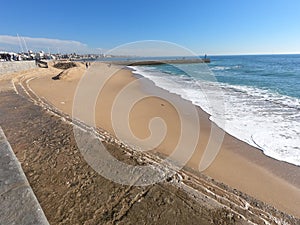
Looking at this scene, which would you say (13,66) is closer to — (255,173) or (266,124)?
(266,124)

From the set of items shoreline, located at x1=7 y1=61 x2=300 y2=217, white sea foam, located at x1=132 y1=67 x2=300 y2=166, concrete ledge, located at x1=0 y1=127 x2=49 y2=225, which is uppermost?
concrete ledge, located at x1=0 y1=127 x2=49 y2=225

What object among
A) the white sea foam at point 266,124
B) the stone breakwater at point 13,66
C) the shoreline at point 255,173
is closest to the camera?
the shoreline at point 255,173

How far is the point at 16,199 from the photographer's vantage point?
7.91 ft

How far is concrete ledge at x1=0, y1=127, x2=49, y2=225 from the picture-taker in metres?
2.13

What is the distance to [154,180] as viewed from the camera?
3.07 metres

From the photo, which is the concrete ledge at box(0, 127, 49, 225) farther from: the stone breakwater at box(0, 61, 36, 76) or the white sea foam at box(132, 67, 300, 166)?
the stone breakwater at box(0, 61, 36, 76)

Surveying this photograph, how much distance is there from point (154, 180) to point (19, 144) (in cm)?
342

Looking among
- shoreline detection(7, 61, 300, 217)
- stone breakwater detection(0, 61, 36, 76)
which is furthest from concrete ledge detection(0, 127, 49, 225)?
stone breakwater detection(0, 61, 36, 76)

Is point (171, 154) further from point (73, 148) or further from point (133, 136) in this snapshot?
point (73, 148)

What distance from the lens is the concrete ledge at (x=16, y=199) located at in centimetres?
213

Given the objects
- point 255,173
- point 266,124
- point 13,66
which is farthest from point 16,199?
point 13,66

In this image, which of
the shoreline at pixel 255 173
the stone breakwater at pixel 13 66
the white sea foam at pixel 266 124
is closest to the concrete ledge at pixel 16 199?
the shoreline at pixel 255 173

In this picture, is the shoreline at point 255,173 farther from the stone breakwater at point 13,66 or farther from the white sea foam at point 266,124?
the stone breakwater at point 13,66

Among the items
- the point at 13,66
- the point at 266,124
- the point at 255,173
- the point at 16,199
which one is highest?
the point at 13,66
